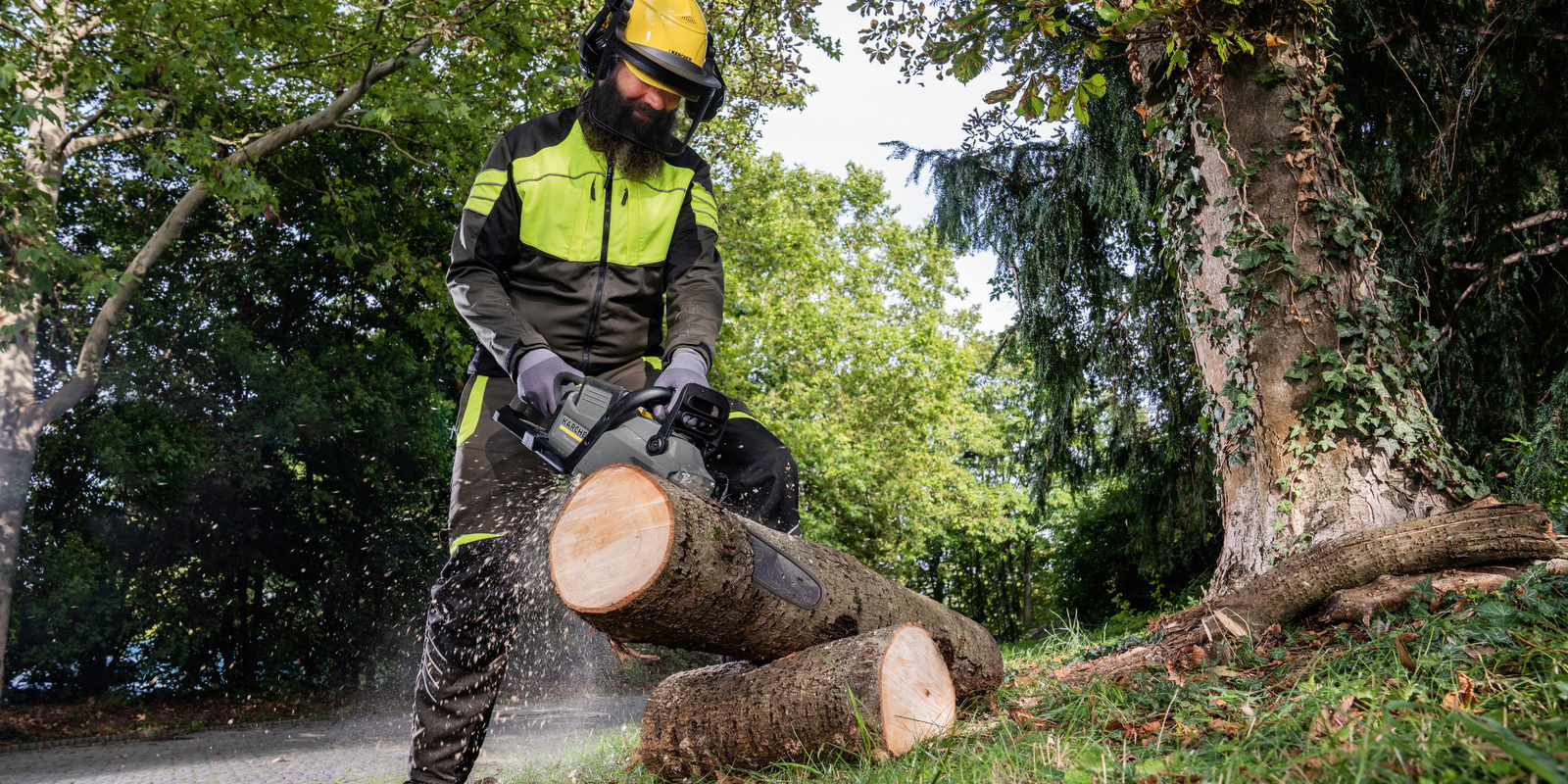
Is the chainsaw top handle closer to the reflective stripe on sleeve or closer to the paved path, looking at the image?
the reflective stripe on sleeve

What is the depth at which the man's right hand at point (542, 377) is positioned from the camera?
7.93ft

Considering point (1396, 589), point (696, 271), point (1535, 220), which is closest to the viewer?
point (1396, 589)

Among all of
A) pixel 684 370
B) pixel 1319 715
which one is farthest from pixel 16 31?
pixel 1319 715

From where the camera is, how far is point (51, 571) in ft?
28.5

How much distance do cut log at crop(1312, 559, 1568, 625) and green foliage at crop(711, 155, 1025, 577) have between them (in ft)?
40.0

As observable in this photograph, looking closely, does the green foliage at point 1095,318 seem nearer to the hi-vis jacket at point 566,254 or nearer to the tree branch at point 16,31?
the hi-vis jacket at point 566,254

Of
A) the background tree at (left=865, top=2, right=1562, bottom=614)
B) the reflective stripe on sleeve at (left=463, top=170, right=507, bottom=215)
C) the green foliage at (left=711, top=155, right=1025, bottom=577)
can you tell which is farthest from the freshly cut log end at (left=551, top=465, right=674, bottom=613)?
the green foliage at (left=711, top=155, right=1025, bottom=577)

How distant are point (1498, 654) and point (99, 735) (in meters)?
10.2

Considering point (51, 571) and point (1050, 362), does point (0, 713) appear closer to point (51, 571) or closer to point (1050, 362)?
point (51, 571)

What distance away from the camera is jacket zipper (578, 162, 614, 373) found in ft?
9.02

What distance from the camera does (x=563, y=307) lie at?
2.74m

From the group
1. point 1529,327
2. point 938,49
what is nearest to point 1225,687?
point 938,49

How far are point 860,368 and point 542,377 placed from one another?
55.0 ft

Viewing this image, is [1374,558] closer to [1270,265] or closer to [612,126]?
[1270,265]
